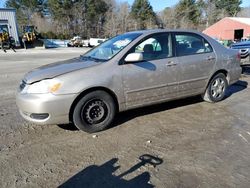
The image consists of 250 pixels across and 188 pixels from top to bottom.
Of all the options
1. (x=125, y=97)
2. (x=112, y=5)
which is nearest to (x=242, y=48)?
(x=125, y=97)

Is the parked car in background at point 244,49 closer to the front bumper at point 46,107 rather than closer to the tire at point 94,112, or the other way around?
the tire at point 94,112

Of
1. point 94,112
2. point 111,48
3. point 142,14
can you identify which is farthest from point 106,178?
point 142,14

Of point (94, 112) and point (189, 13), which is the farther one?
point (189, 13)

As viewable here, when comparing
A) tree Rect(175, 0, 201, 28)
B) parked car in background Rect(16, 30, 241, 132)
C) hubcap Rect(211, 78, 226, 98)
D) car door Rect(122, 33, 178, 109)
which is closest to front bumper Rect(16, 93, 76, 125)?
parked car in background Rect(16, 30, 241, 132)

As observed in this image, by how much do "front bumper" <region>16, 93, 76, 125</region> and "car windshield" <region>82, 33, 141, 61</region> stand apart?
106 cm

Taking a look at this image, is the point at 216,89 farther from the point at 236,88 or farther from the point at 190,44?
the point at 236,88

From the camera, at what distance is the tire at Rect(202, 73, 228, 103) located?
18.0 ft

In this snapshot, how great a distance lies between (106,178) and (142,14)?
6800 centimetres

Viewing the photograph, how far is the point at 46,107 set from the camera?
3.74 meters

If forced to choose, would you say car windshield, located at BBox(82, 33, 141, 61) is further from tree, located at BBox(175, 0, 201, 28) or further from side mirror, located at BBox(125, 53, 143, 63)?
tree, located at BBox(175, 0, 201, 28)

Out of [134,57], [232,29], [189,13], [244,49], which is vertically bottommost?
[244,49]

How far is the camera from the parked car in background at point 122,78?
3824 millimetres

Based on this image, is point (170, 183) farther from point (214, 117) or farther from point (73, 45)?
point (73, 45)

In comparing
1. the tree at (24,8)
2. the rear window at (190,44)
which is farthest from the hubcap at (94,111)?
the tree at (24,8)
